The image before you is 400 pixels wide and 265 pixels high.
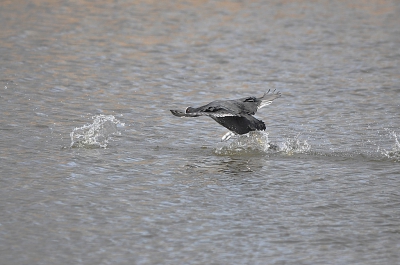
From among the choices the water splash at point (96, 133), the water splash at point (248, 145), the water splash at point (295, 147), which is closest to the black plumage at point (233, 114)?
the water splash at point (248, 145)

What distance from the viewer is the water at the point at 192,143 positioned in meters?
6.02

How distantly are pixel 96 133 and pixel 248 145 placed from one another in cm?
181

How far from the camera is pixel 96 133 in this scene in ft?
29.5

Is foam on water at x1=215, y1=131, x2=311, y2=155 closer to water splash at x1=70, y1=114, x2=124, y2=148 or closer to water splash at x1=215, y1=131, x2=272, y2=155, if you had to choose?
water splash at x1=215, y1=131, x2=272, y2=155

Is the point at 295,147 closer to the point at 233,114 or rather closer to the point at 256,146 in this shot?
the point at 256,146

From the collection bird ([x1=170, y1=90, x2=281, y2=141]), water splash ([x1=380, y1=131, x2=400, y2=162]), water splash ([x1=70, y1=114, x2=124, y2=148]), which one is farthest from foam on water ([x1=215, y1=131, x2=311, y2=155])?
water splash ([x1=70, y1=114, x2=124, y2=148])

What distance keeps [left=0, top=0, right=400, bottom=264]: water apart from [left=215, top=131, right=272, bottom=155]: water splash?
18 mm

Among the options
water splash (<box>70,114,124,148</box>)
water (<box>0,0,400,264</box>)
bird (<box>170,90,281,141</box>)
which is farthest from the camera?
water splash (<box>70,114,124,148</box>)

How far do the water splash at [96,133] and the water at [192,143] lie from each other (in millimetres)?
28

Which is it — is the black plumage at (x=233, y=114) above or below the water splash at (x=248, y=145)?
above

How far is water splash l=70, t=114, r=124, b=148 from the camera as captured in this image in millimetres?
8703

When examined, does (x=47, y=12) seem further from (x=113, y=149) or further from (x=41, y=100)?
(x=113, y=149)

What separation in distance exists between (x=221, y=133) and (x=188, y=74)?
135 inches

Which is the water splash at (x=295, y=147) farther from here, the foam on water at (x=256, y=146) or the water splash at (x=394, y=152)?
the water splash at (x=394, y=152)
